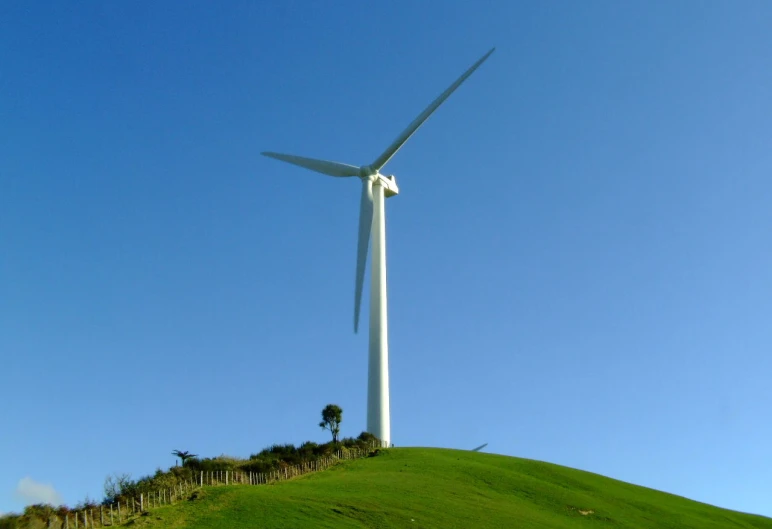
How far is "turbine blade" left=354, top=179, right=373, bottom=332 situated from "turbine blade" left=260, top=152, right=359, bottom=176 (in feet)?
6.71

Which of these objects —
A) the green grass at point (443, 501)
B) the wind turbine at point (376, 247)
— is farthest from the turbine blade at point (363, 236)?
the green grass at point (443, 501)

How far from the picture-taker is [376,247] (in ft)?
227

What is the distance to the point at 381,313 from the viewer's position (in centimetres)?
6675

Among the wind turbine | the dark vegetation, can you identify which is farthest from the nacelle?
the dark vegetation

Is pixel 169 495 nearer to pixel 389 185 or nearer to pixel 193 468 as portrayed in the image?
pixel 193 468

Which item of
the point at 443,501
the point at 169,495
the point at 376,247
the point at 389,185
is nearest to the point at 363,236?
the point at 376,247

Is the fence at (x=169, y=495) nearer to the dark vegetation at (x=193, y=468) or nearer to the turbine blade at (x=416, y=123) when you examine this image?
the dark vegetation at (x=193, y=468)

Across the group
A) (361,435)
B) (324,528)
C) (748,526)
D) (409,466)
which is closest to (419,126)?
(361,435)

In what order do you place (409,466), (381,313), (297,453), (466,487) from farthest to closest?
(381,313), (297,453), (409,466), (466,487)

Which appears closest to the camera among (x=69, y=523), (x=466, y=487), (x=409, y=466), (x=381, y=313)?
(x=69, y=523)

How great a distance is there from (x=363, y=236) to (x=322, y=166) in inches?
408

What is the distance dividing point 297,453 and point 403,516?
19.9m

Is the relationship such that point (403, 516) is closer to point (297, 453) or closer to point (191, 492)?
point (191, 492)

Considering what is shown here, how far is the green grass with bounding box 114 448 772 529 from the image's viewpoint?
3534cm
